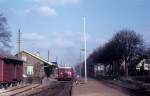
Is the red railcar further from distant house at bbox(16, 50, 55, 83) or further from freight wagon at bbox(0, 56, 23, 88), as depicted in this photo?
freight wagon at bbox(0, 56, 23, 88)

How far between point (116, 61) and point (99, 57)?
17.3 meters

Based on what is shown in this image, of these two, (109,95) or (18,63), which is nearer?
(109,95)

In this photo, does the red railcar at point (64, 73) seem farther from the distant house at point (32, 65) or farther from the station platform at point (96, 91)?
the station platform at point (96, 91)

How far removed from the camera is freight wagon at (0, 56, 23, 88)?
47719mm

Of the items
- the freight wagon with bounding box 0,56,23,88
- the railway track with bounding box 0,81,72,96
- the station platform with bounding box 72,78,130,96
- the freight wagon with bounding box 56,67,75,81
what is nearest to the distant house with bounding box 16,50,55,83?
the freight wagon with bounding box 56,67,75,81

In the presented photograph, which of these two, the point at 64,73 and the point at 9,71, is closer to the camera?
the point at 9,71

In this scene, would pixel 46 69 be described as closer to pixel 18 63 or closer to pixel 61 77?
pixel 61 77

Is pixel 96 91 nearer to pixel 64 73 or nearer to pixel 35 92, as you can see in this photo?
pixel 35 92

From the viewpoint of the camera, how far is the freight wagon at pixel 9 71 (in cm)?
4772

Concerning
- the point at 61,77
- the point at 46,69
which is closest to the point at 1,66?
the point at 61,77

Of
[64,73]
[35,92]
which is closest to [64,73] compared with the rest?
[64,73]

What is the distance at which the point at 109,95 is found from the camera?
32688 millimetres

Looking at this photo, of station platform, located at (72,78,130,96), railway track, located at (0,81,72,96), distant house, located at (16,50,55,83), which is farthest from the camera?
distant house, located at (16,50,55,83)

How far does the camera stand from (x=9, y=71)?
2048 inches
